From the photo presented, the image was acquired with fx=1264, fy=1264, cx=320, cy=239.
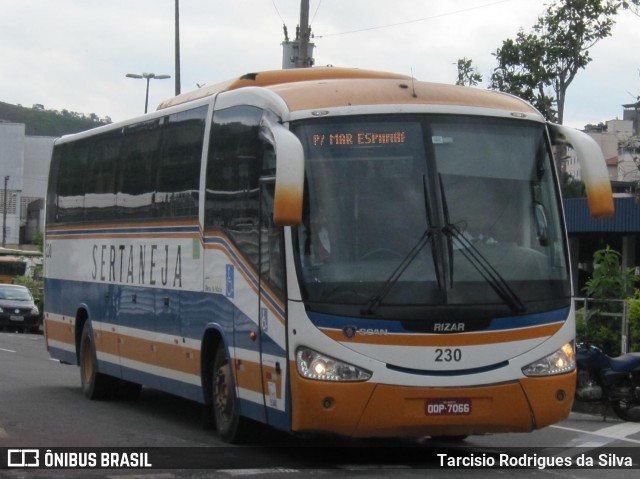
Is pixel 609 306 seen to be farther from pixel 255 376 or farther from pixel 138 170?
pixel 255 376

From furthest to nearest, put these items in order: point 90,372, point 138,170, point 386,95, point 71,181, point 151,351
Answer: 1. point 71,181
2. point 90,372
3. point 138,170
4. point 151,351
5. point 386,95

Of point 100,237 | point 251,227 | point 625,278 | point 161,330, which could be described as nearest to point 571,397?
point 251,227

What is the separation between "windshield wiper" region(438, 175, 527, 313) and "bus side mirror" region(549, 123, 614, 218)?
3.60 ft

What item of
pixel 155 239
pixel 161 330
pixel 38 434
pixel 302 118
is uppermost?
pixel 302 118

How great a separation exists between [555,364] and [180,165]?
4.91 metres

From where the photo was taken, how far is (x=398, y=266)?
32.7 feet

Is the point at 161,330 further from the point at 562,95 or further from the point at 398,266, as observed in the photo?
the point at 562,95

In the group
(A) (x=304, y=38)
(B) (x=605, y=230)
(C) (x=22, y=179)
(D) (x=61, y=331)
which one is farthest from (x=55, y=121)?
(D) (x=61, y=331)

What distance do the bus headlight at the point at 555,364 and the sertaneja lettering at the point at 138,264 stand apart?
4387mm

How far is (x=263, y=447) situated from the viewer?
11672 millimetres

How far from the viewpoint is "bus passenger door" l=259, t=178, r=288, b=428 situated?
10.2 m

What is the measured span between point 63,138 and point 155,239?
498cm

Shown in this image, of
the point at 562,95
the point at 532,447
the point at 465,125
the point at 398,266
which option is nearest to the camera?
the point at 398,266

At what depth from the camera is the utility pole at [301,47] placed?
85.4 feet
